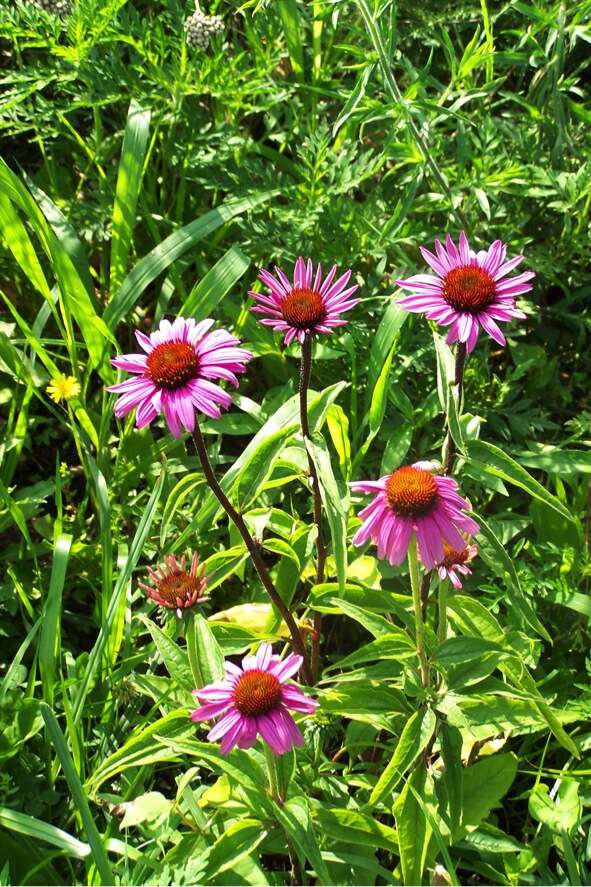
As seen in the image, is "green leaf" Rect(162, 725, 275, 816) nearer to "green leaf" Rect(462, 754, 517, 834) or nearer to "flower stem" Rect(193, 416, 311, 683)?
"flower stem" Rect(193, 416, 311, 683)

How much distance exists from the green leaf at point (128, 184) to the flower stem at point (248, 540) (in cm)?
86

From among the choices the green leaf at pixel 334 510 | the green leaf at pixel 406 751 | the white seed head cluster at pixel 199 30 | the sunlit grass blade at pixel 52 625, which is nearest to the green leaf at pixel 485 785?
the green leaf at pixel 406 751

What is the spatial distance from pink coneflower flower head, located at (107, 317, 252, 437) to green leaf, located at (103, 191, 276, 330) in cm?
82

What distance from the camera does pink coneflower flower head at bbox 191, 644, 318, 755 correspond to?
3.60 ft

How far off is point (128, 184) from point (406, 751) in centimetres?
137

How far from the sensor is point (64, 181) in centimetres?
245

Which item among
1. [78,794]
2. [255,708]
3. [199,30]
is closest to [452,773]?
[255,708]

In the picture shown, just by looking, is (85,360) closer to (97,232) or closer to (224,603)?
(97,232)

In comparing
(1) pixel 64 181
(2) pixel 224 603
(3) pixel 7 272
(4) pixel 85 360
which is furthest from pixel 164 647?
(1) pixel 64 181

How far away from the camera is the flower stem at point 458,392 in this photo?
1.22 meters

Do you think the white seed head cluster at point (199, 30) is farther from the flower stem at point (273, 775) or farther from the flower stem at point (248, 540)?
the flower stem at point (273, 775)

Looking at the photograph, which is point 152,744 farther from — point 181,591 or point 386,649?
point 386,649

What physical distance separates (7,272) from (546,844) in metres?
1.76

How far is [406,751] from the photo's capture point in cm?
126
